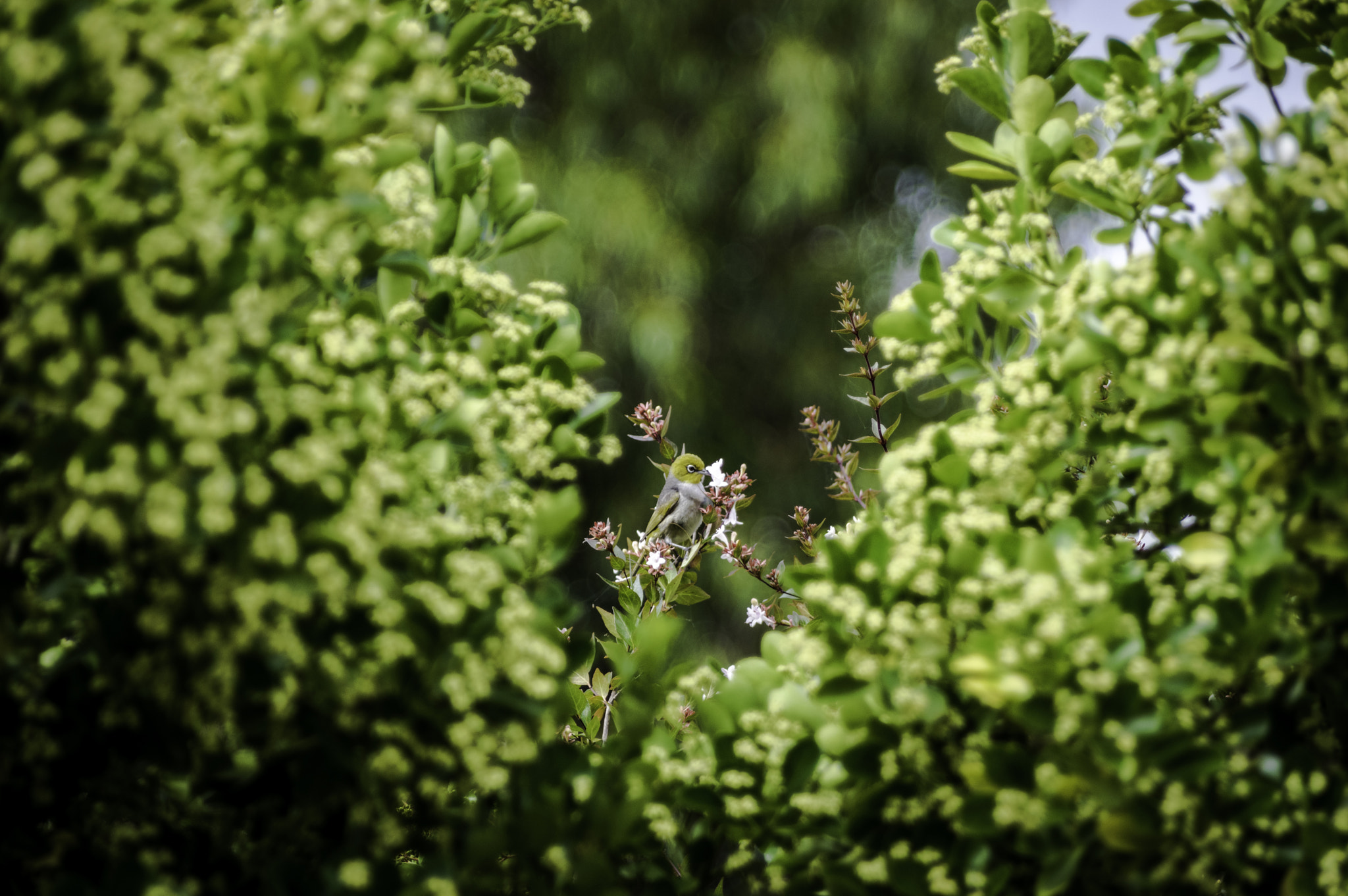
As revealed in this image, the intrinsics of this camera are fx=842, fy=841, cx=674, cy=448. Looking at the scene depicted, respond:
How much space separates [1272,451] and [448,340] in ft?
2.83

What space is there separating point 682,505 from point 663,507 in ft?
0.22

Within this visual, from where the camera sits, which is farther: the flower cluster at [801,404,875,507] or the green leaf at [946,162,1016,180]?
the flower cluster at [801,404,875,507]

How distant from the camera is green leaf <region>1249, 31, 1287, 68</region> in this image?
0.99m

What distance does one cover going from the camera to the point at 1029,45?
1.13 m

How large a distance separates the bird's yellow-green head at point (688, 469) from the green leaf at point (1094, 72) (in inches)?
42.9

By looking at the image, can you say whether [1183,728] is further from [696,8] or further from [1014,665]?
[696,8]

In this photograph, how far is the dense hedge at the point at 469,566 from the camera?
662 millimetres

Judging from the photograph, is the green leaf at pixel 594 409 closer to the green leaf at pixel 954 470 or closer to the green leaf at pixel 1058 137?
the green leaf at pixel 954 470

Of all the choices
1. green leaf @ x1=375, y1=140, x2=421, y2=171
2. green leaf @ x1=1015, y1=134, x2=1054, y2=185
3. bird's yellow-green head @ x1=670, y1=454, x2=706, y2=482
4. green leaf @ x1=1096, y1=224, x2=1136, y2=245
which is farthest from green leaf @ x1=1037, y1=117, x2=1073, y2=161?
bird's yellow-green head @ x1=670, y1=454, x2=706, y2=482

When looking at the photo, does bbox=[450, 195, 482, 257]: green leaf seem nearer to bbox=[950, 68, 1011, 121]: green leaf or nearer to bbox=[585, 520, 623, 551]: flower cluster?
bbox=[950, 68, 1011, 121]: green leaf

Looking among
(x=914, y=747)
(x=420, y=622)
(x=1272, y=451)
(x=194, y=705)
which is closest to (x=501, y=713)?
(x=420, y=622)

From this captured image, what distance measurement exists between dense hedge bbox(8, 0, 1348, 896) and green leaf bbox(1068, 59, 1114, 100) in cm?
14

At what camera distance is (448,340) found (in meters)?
1.01

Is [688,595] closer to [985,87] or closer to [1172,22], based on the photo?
[985,87]
